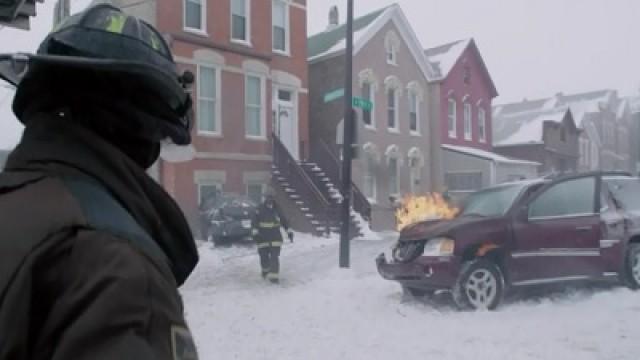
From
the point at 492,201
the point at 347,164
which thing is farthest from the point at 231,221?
the point at 492,201

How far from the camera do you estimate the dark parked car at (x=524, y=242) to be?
8953mm

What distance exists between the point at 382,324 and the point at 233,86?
582 inches

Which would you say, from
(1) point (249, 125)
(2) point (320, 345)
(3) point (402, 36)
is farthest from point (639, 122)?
(2) point (320, 345)

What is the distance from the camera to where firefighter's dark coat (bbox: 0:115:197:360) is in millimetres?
1127

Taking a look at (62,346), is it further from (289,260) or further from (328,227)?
(328,227)

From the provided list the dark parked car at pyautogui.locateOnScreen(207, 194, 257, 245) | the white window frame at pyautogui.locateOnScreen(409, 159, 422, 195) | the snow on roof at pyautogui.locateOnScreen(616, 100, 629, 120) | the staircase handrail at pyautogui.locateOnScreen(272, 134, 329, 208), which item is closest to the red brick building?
the staircase handrail at pyautogui.locateOnScreen(272, 134, 329, 208)

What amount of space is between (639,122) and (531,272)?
195 feet

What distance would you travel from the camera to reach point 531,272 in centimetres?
921

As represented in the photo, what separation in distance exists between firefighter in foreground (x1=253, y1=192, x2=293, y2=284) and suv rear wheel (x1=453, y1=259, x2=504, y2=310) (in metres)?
3.88

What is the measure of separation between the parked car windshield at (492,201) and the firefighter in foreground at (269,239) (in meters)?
3.51

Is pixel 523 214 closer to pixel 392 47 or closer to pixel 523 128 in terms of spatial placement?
pixel 392 47

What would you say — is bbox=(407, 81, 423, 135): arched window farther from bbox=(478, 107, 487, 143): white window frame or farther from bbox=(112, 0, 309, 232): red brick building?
bbox=(112, 0, 309, 232): red brick building

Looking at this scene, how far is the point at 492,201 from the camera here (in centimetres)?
999

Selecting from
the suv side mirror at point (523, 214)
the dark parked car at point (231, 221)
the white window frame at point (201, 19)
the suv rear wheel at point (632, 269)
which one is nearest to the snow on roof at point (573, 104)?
the white window frame at point (201, 19)
